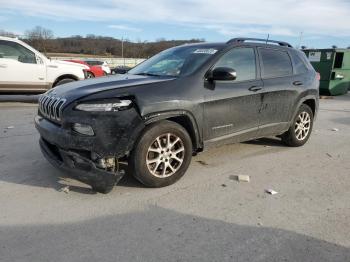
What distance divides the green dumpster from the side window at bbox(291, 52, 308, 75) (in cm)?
1102

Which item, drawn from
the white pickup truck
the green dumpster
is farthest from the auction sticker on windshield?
the green dumpster

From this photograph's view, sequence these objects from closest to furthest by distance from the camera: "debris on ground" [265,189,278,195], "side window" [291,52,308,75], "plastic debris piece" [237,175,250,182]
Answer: "debris on ground" [265,189,278,195] < "plastic debris piece" [237,175,250,182] < "side window" [291,52,308,75]

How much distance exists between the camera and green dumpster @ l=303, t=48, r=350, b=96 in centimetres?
1669

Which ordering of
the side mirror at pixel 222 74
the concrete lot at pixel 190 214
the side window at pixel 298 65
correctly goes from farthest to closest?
the side window at pixel 298 65, the side mirror at pixel 222 74, the concrete lot at pixel 190 214

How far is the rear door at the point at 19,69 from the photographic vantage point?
428 inches

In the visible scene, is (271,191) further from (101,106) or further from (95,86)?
(95,86)

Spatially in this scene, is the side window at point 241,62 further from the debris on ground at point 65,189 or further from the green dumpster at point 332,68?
the green dumpster at point 332,68

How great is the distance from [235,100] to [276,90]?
0.99 metres

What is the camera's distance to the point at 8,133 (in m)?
7.29

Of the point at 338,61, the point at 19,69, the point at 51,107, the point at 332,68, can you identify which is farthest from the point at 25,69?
the point at 338,61

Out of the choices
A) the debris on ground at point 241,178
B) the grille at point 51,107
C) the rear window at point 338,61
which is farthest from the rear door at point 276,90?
the rear window at point 338,61

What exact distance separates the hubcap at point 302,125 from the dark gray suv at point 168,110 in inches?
15.0

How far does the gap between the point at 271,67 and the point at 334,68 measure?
12.3m

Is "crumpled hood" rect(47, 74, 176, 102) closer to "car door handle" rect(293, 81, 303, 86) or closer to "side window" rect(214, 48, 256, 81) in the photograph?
"side window" rect(214, 48, 256, 81)
